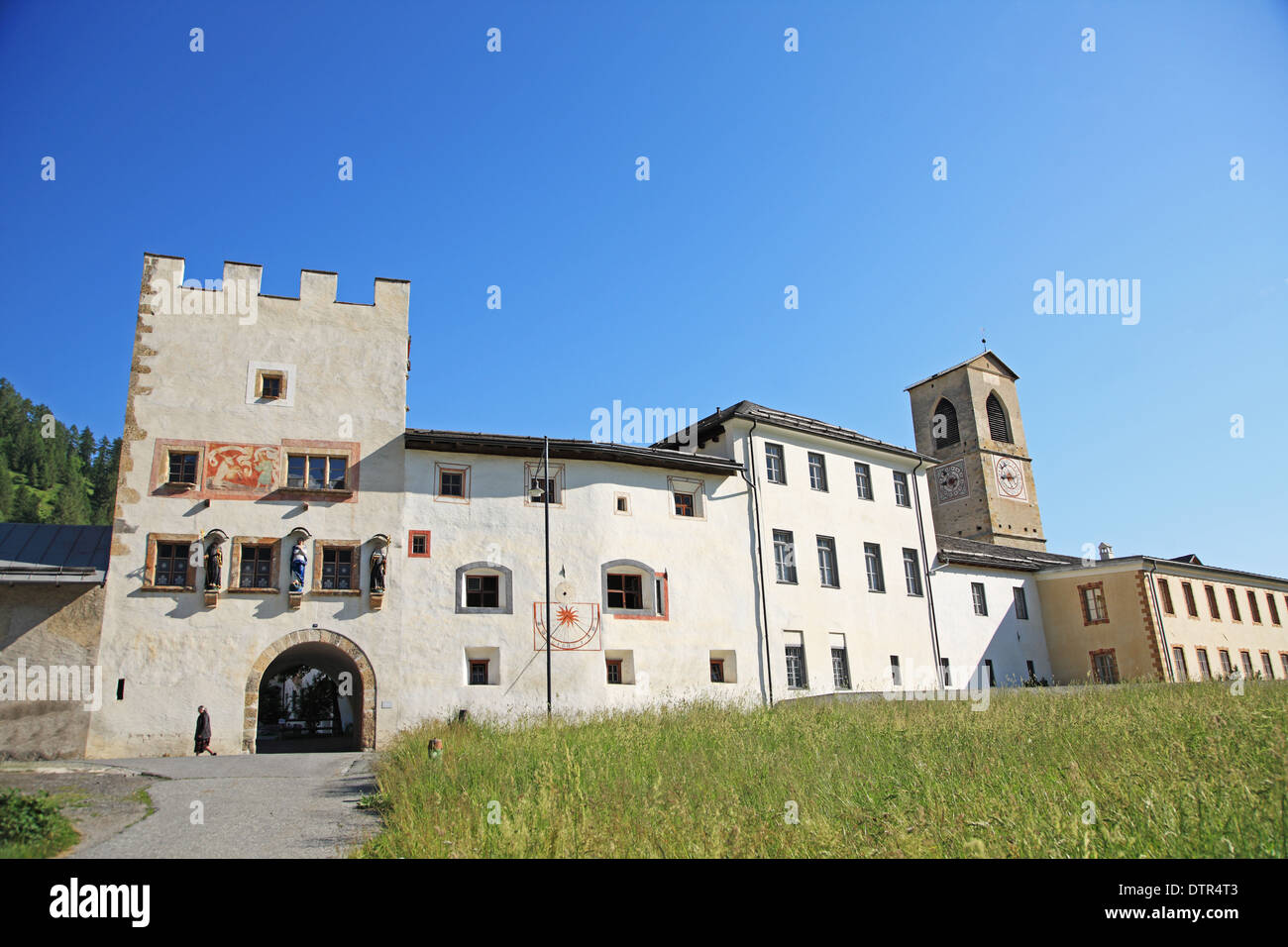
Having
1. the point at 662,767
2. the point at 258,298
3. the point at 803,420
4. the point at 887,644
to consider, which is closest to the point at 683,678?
the point at 887,644

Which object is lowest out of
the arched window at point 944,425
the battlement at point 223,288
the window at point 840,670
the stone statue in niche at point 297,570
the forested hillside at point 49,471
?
the window at point 840,670

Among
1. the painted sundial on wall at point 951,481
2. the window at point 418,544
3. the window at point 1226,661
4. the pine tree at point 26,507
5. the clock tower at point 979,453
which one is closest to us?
the window at point 418,544

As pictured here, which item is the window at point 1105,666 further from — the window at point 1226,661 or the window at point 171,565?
the window at point 171,565

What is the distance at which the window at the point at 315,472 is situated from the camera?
22.9m

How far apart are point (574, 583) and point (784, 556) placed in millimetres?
8011

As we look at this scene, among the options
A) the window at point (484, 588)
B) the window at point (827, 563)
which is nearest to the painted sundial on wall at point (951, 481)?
the window at point (827, 563)

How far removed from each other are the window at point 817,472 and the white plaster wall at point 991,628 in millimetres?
6459

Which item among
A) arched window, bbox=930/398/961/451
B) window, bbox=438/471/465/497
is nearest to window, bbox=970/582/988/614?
window, bbox=438/471/465/497

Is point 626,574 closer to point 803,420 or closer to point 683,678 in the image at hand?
point 683,678

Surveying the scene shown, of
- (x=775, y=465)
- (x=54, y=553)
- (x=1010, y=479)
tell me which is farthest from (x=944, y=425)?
(x=54, y=553)

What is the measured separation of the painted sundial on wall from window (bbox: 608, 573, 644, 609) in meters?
37.1

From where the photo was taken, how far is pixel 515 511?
80.4 feet

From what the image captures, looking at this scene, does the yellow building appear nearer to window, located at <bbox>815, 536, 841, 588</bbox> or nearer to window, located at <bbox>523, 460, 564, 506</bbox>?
window, located at <bbox>815, 536, 841, 588</bbox>

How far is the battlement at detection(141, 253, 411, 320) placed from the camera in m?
23.8
